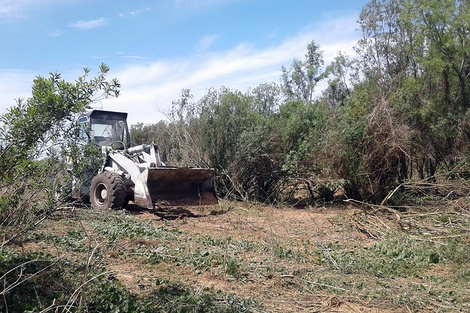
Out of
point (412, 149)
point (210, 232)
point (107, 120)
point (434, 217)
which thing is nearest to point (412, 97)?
point (412, 149)

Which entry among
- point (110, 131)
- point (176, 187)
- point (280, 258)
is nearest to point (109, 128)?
point (110, 131)

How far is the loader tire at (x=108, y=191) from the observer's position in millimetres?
11156

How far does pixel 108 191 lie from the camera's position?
1126 centimetres

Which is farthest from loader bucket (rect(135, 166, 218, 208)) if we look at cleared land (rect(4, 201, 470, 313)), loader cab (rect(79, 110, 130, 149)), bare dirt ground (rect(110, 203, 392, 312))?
loader cab (rect(79, 110, 130, 149))

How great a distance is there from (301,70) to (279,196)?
68.7 ft

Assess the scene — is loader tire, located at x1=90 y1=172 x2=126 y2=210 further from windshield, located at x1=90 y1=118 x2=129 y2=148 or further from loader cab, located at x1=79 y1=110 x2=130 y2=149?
windshield, located at x1=90 y1=118 x2=129 y2=148

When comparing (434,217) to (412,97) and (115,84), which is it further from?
(115,84)

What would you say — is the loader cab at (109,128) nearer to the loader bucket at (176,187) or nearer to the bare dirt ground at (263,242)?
the loader bucket at (176,187)

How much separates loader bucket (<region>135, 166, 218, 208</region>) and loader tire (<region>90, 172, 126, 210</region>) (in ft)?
1.36

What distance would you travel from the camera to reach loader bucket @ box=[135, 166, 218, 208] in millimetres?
11172

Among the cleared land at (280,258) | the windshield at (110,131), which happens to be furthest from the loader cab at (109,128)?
the cleared land at (280,258)

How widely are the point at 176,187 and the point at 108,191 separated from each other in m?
1.73

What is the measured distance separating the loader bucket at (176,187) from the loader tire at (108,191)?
1.36 ft

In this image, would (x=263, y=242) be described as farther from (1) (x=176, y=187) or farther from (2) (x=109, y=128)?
(2) (x=109, y=128)
